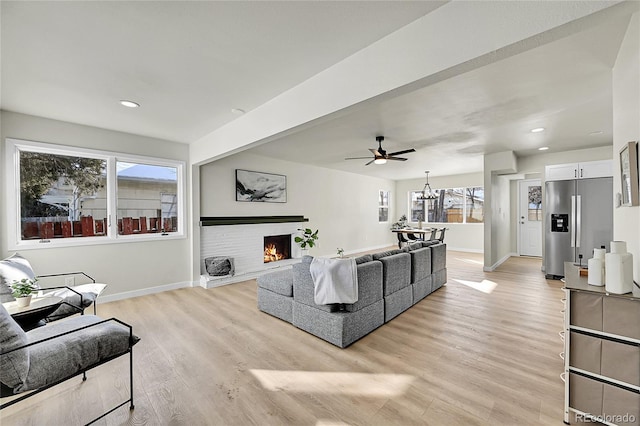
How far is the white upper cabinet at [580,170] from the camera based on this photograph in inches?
182

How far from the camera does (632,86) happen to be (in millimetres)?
1640

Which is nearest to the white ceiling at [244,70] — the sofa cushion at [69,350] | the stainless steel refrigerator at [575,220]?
the stainless steel refrigerator at [575,220]

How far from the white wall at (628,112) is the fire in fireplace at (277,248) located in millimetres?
5241

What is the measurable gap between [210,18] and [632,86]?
2.64m

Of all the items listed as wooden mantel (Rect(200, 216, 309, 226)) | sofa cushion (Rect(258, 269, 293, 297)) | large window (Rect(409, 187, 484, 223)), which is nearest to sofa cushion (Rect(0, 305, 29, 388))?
sofa cushion (Rect(258, 269, 293, 297))

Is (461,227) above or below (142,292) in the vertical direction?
above

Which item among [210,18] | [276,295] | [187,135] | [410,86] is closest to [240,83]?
[210,18]

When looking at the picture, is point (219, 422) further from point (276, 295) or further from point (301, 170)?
point (301, 170)

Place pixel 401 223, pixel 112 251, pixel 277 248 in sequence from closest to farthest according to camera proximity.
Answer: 1. pixel 112 251
2. pixel 277 248
3. pixel 401 223

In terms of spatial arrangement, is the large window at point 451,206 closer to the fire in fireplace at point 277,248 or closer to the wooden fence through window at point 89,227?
the fire in fireplace at point 277,248

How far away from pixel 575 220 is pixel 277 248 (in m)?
5.76

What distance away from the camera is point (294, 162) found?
6.62 metres

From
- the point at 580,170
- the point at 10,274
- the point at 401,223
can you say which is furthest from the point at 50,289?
the point at 401,223

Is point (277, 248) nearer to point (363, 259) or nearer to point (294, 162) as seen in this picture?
point (294, 162)
